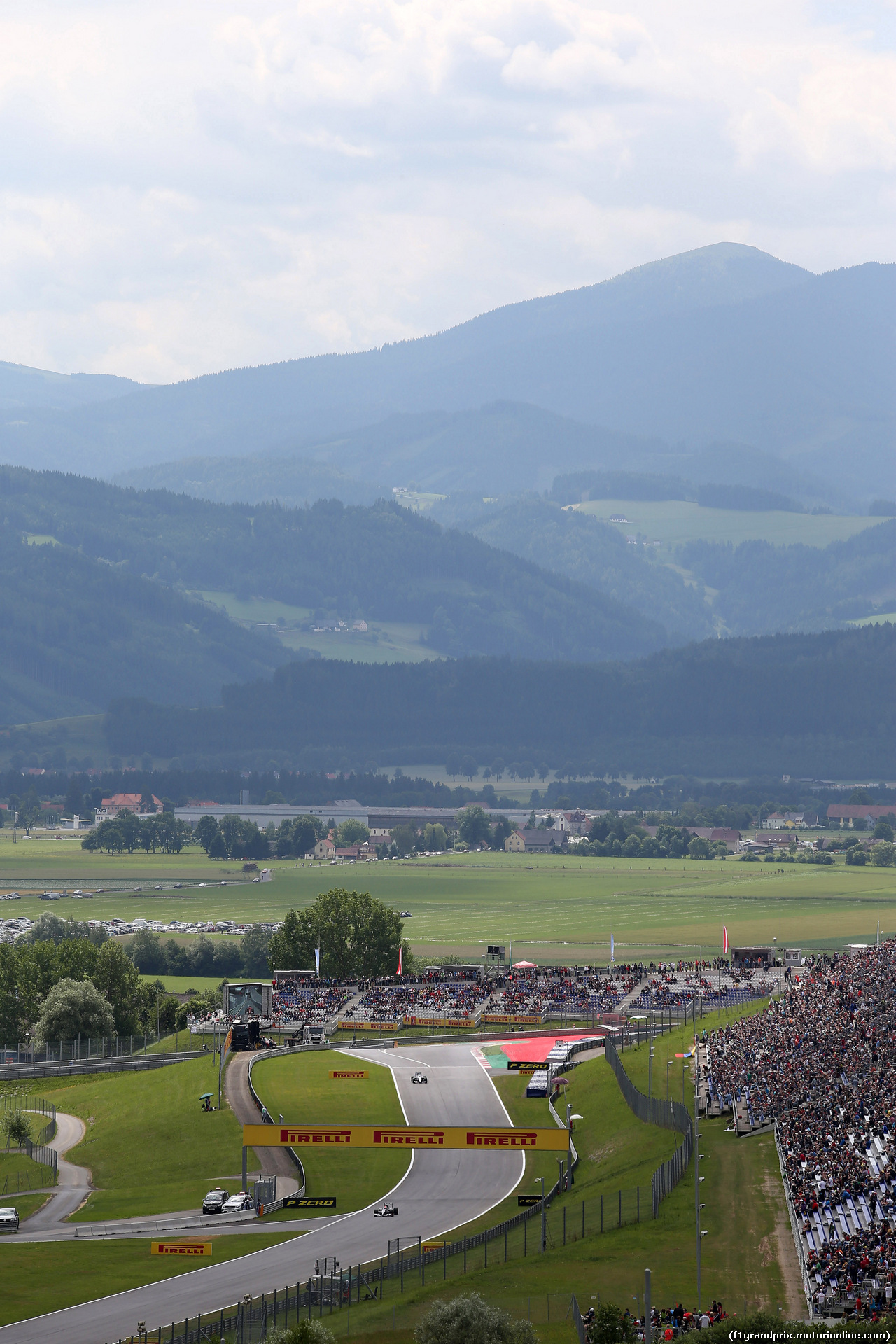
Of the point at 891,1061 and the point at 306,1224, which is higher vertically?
the point at 891,1061

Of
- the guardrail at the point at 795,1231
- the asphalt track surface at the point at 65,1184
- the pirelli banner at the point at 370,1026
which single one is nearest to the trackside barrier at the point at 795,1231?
the guardrail at the point at 795,1231

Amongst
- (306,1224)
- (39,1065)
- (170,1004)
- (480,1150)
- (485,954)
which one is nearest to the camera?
(306,1224)

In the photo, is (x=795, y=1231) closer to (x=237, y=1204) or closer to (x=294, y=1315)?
(x=294, y=1315)

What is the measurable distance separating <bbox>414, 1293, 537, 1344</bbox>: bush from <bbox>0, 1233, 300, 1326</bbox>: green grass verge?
798cm

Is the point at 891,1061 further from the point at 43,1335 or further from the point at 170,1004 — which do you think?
the point at 170,1004

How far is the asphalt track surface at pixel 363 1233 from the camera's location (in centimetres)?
4403

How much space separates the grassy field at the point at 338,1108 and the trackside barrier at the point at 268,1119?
24 cm

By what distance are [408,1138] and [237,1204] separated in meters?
6.92

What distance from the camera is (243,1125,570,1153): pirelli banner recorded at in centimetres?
5906

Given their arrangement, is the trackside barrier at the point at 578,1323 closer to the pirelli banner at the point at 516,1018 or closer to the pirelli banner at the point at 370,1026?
the pirelli banner at the point at 370,1026

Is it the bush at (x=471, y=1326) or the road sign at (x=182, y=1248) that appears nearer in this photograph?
the bush at (x=471, y=1326)

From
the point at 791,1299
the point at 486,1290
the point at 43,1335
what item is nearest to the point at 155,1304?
the point at 43,1335

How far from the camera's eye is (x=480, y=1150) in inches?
2564

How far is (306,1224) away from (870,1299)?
21025 millimetres
